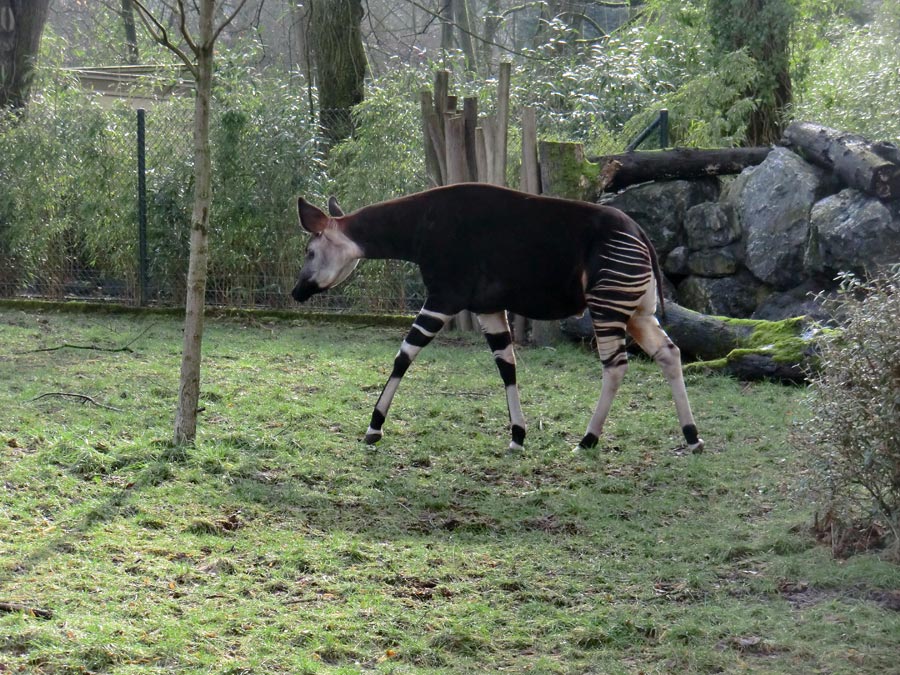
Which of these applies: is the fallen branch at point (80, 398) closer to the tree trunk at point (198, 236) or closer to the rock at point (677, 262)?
the tree trunk at point (198, 236)

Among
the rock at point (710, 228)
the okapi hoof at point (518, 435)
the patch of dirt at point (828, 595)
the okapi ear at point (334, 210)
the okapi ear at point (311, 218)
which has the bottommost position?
the patch of dirt at point (828, 595)

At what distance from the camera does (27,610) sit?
124 inches

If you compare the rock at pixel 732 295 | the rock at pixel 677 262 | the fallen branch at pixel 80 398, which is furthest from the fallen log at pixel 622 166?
the fallen branch at pixel 80 398

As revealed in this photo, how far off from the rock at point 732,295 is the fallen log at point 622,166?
106cm

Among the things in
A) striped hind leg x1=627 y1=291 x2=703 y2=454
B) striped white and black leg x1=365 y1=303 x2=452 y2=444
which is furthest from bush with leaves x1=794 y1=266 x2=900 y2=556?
striped white and black leg x1=365 y1=303 x2=452 y2=444

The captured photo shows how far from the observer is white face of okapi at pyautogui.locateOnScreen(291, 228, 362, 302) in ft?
18.9

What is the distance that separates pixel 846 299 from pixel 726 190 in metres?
6.40

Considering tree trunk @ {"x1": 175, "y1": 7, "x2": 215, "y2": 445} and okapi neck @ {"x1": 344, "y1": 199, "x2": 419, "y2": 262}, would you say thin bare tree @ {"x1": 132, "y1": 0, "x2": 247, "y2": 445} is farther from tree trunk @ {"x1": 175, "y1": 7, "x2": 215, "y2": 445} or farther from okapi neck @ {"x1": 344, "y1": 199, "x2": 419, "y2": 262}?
okapi neck @ {"x1": 344, "y1": 199, "x2": 419, "y2": 262}

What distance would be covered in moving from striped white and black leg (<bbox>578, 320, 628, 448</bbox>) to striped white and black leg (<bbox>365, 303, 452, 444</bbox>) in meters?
0.82

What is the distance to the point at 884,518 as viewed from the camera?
3.62m

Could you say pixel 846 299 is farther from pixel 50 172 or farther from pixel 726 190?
pixel 50 172

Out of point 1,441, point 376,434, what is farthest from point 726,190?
point 1,441

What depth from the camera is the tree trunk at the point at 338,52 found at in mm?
12516

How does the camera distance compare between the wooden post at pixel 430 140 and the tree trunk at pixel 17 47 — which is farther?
the tree trunk at pixel 17 47
